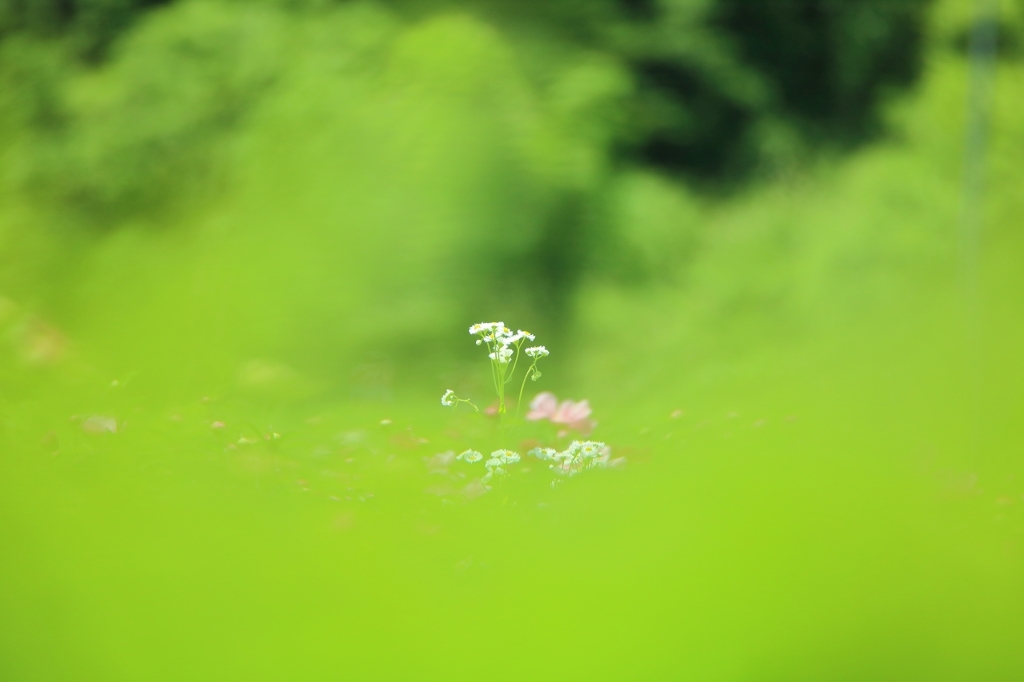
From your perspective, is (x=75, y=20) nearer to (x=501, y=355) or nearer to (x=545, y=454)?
(x=501, y=355)

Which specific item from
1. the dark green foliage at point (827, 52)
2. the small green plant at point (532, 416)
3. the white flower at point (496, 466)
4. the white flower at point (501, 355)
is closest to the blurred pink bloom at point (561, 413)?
the small green plant at point (532, 416)

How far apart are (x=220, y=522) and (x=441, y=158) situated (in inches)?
81.1

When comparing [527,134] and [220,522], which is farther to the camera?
[527,134]

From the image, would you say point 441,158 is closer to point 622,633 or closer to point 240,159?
point 240,159

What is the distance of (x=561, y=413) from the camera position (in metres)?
0.97

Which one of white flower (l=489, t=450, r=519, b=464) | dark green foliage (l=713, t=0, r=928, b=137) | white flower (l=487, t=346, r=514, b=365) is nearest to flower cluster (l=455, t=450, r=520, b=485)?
white flower (l=489, t=450, r=519, b=464)

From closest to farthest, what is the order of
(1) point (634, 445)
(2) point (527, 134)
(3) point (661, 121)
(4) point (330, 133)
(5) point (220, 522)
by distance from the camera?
(5) point (220, 522) < (1) point (634, 445) < (4) point (330, 133) < (2) point (527, 134) < (3) point (661, 121)

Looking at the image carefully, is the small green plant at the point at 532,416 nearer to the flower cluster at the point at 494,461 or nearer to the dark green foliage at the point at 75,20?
the flower cluster at the point at 494,461

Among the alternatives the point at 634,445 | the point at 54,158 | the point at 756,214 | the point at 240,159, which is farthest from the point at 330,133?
the point at 634,445

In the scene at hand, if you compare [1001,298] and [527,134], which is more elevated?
[527,134]

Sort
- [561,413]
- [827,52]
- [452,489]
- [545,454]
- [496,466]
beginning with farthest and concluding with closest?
[827,52] → [561,413] → [545,454] → [496,466] → [452,489]

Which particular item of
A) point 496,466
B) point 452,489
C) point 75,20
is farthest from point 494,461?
point 75,20

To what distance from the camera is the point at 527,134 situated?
2.22 meters

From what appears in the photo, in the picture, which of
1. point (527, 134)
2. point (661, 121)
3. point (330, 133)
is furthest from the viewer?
point (661, 121)
